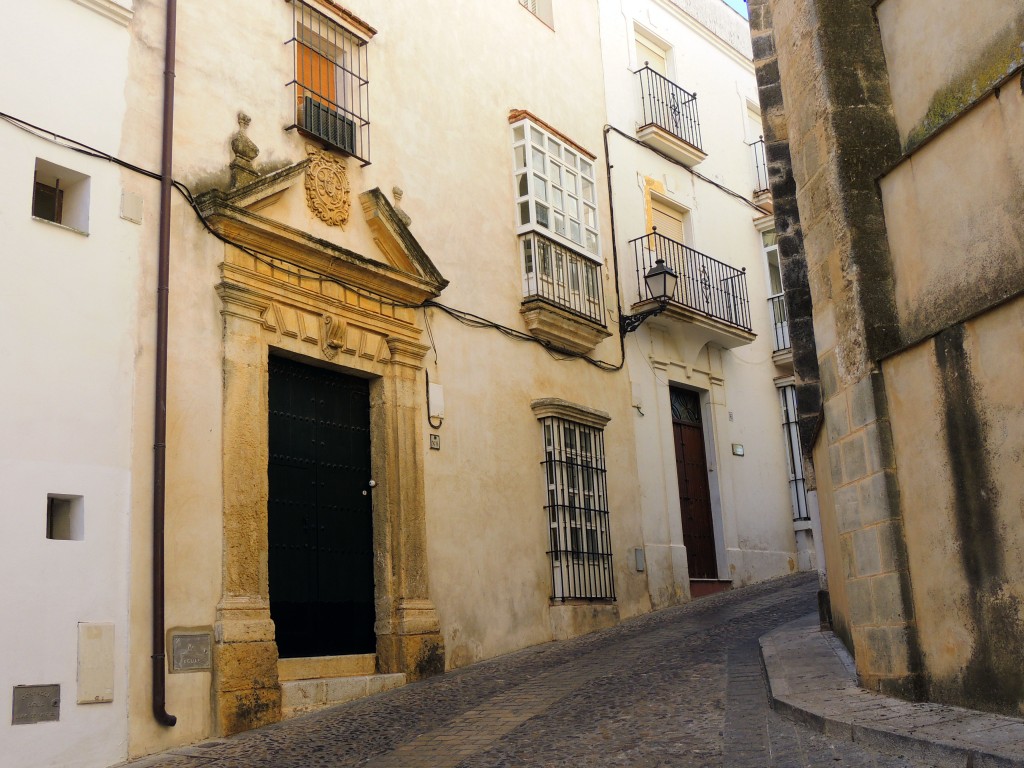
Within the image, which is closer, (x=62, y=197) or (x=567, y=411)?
(x=62, y=197)

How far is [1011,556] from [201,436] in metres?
5.36

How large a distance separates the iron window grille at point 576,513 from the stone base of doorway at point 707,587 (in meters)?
2.19

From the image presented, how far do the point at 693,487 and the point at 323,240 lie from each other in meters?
7.23

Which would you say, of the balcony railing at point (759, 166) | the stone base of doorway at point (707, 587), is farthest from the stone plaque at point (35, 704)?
the balcony railing at point (759, 166)

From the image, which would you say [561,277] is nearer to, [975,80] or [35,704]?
[975,80]

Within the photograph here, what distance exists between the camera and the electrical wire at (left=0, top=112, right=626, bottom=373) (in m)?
7.41

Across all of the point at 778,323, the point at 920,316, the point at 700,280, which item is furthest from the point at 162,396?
the point at 778,323

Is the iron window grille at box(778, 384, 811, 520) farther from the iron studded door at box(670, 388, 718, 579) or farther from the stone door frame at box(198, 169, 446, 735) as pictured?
the stone door frame at box(198, 169, 446, 735)

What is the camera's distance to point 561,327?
40.1ft

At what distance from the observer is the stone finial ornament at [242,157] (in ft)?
28.4

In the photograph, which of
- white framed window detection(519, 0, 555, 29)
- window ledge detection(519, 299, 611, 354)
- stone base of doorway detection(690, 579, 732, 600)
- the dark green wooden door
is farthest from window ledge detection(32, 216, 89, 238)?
stone base of doorway detection(690, 579, 732, 600)

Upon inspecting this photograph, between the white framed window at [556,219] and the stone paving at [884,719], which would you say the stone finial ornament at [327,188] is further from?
the stone paving at [884,719]

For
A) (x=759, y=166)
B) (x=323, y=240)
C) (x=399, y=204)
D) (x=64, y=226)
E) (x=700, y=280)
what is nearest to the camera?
(x=64, y=226)

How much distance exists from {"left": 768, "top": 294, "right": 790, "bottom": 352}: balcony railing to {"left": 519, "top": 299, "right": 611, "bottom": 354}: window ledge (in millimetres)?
4926
